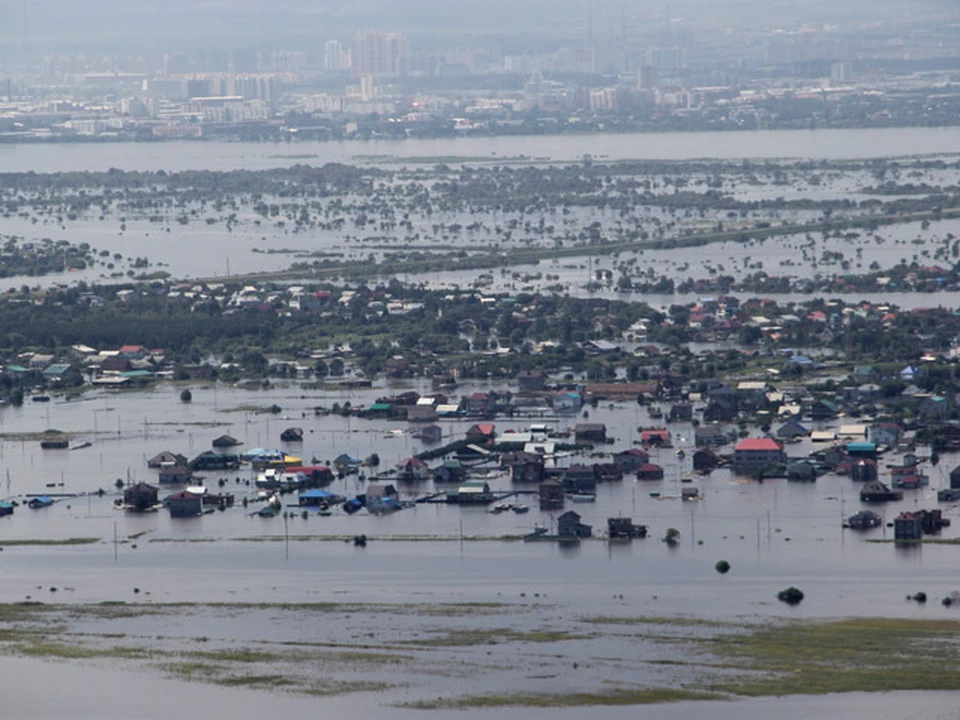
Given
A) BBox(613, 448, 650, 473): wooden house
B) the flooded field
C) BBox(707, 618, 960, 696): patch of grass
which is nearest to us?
BBox(707, 618, 960, 696): patch of grass

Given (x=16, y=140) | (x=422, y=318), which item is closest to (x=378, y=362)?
(x=422, y=318)

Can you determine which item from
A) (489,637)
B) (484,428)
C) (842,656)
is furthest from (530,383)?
(842,656)

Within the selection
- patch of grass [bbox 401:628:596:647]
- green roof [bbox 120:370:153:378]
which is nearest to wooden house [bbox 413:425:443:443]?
green roof [bbox 120:370:153:378]

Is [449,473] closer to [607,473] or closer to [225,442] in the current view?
[607,473]

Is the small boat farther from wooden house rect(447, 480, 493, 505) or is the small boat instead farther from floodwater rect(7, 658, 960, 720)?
floodwater rect(7, 658, 960, 720)

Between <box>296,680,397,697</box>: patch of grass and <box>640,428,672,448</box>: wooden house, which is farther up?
<box>296,680,397,697</box>: patch of grass

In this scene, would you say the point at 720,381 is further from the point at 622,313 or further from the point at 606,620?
the point at 606,620

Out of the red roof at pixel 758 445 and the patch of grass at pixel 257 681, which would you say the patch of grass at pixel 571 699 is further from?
the red roof at pixel 758 445
